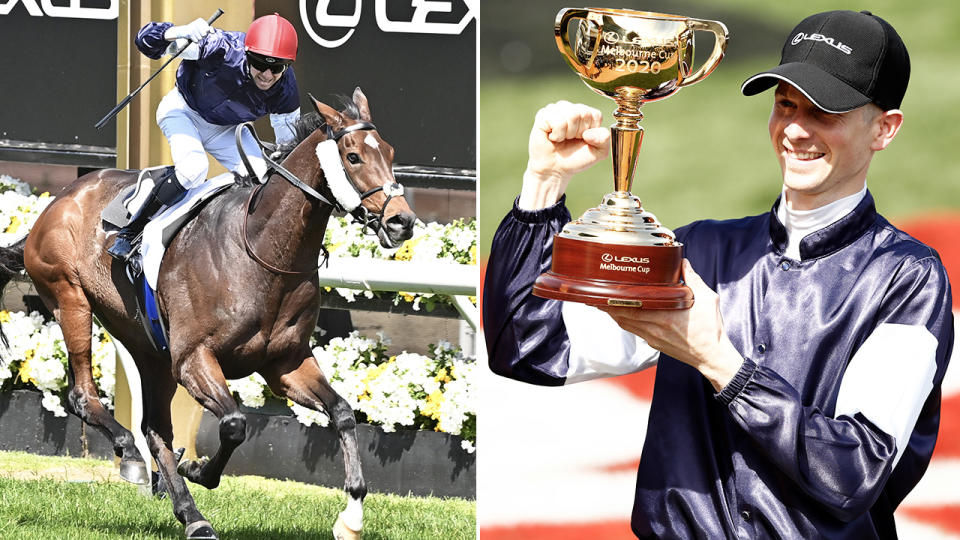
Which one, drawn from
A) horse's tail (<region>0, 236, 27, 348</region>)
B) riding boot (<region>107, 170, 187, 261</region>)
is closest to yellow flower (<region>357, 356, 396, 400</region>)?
riding boot (<region>107, 170, 187, 261</region>)

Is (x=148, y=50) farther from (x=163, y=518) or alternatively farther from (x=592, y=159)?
(x=592, y=159)

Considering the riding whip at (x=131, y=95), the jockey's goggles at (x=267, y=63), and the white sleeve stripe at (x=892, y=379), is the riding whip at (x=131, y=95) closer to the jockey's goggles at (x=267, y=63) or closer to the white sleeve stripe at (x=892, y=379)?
the jockey's goggles at (x=267, y=63)

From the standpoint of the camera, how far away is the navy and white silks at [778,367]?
1.68 m

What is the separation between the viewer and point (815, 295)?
72.8 inches

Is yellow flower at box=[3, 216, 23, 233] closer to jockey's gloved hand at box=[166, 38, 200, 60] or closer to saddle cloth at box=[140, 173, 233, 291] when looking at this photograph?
saddle cloth at box=[140, 173, 233, 291]

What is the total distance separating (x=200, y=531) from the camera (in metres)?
3.97

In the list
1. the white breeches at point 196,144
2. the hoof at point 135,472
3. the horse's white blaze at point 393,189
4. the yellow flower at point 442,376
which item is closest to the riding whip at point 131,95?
the white breeches at point 196,144

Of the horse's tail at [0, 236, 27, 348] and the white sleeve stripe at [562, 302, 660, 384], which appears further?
the horse's tail at [0, 236, 27, 348]

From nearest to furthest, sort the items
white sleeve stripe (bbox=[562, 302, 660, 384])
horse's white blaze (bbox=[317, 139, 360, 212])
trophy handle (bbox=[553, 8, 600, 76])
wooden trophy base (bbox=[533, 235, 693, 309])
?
wooden trophy base (bbox=[533, 235, 693, 309]), trophy handle (bbox=[553, 8, 600, 76]), white sleeve stripe (bbox=[562, 302, 660, 384]), horse's white blaze (bbox=[317, 139, 360, 212])

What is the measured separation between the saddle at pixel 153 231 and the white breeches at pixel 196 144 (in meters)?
0.05

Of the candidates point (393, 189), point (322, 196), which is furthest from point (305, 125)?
point (393, 189)

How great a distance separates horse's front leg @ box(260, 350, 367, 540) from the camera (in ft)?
13.0

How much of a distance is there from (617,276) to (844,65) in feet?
1.58

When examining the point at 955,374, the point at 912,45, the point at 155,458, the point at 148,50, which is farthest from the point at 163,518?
the point at 912,45
